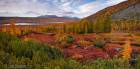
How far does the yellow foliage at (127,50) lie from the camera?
1795cm

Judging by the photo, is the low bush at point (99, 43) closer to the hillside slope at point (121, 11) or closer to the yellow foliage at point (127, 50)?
the yellow foliage at point (127, 50)

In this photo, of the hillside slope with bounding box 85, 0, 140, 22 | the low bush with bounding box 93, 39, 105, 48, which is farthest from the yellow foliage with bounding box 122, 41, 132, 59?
the hillside slope with bounding box 85, 0, 140, 22

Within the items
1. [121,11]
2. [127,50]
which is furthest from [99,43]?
[121,11]

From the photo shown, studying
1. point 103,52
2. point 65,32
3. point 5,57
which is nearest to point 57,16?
point 65,32

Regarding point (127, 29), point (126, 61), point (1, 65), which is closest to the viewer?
point (1, 65)

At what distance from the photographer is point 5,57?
1600 cm

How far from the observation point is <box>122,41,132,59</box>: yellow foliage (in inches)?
707

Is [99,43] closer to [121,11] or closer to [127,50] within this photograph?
[127,50]

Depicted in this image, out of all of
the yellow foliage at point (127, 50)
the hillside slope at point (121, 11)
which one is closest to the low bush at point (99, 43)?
the yellow foliage at point (127, 50)

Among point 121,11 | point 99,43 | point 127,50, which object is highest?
point 121,11

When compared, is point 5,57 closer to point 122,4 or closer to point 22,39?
point 22,39

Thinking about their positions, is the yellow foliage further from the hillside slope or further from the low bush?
the hillside slope

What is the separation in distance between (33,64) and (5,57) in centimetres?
89

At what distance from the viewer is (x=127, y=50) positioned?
18.1 meters
